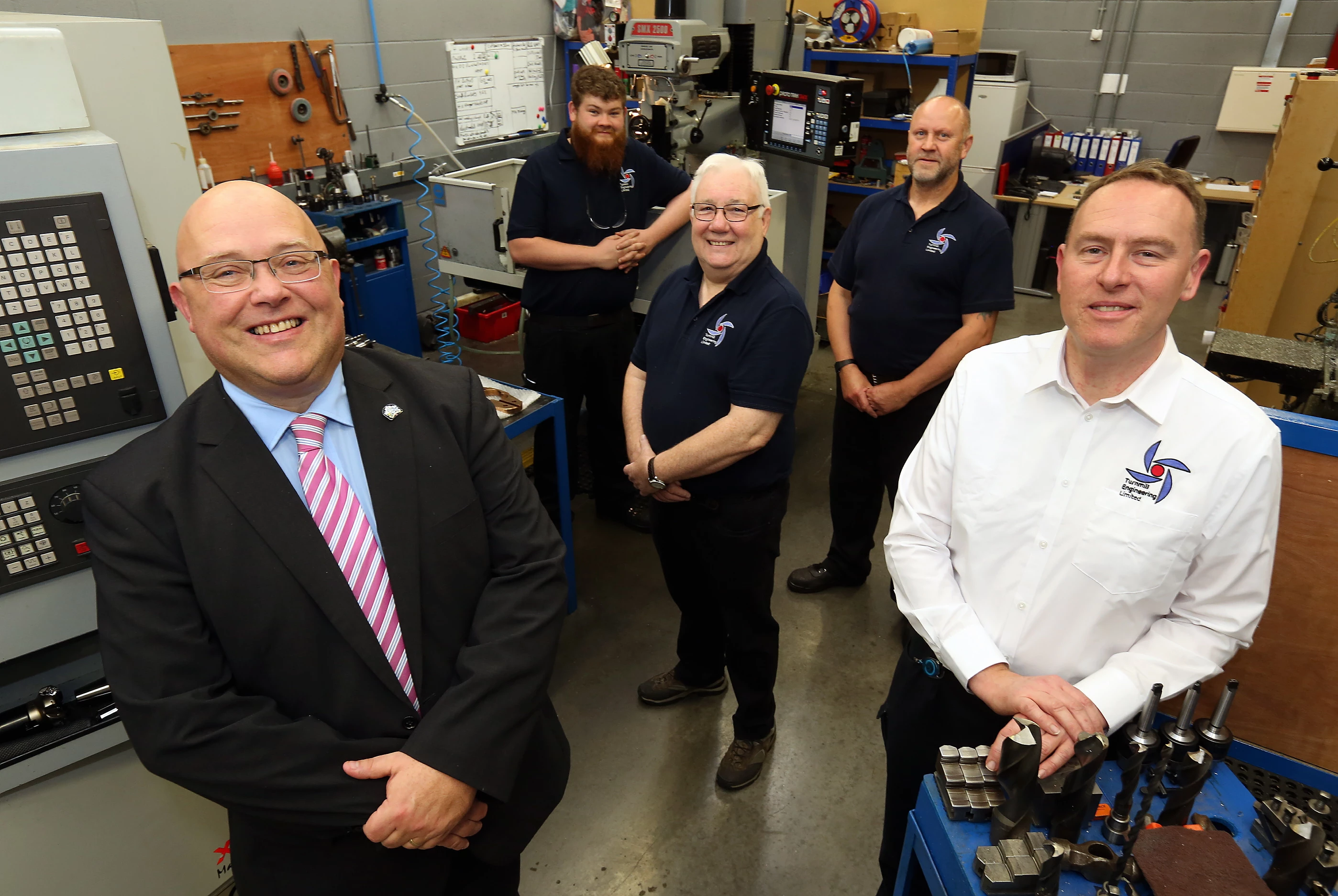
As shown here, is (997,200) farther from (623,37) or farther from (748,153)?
(623,37)

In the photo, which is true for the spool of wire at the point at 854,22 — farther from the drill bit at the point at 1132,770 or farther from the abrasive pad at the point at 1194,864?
the abrasive pad at the point at 1194,864

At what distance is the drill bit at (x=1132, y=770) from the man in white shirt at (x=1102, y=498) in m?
0.08

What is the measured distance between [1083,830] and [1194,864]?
13 cm

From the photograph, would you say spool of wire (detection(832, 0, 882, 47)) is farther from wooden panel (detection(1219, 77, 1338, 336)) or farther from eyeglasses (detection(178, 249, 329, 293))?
eyeglasses (detection(178, 249, 329, 293))

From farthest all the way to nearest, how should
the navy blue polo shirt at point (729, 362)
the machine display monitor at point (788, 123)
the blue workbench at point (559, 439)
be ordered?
the machine display monitor at point (788, 123) → the blue workbench at point (559, 439) → the navy blue polo shirt at point (729, 362)

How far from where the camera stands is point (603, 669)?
8.27ft

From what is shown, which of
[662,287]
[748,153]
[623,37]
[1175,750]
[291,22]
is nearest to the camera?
[1175,750]

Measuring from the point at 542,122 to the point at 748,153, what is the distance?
2.60 m

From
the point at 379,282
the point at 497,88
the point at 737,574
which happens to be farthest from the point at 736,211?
the point at 497,88

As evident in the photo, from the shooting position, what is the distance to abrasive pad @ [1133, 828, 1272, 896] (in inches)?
34.7

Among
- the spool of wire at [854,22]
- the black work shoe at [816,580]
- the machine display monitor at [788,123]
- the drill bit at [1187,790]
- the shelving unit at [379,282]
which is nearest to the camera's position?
the drill bit at [1187,790]

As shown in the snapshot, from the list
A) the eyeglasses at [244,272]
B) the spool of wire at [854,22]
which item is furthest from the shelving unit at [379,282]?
the spool of wire at [854,22]

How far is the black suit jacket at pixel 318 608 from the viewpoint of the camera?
1.02m

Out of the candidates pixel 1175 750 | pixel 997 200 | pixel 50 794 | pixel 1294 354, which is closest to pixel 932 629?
pixel 1175 750
